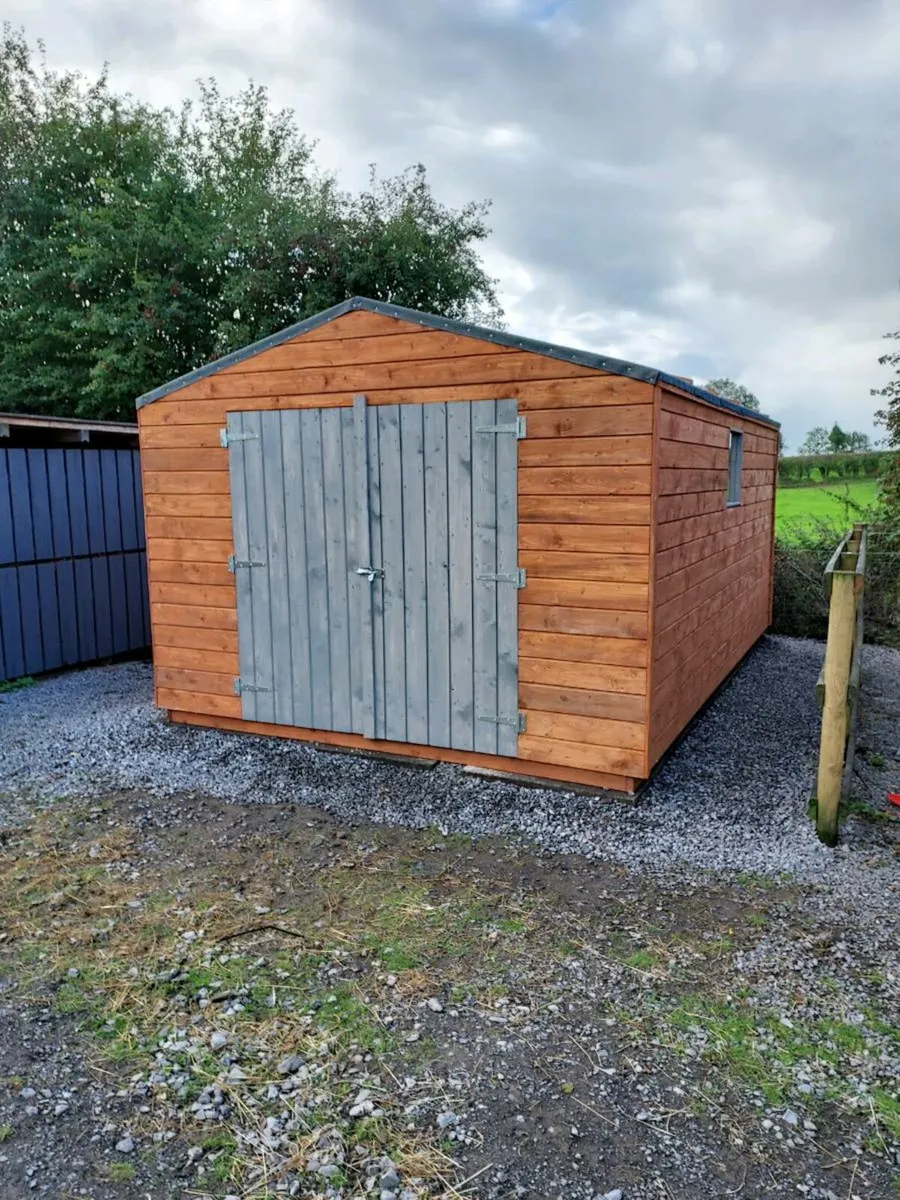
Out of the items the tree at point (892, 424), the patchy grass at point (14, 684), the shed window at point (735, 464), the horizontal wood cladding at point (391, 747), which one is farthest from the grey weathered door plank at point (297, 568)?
the tree at point (892, 424)

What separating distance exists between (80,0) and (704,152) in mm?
8535

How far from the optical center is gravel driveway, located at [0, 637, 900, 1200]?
212 centimetres

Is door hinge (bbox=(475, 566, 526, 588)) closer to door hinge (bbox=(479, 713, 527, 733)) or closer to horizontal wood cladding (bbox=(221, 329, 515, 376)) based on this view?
door hinge (bbox=(479, 713, 527, 733))

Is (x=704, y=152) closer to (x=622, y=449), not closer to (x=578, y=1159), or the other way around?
(x=622, y=449)

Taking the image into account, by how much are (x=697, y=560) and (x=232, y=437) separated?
10.7ft

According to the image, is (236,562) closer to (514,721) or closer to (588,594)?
(514,721)

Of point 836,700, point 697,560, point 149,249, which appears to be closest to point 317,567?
point 697,560

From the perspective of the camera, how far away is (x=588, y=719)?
4566 mm

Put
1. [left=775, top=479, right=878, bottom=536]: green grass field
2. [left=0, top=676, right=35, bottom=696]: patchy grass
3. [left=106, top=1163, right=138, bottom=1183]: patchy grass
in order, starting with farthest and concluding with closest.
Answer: [left=775, top=479, right=878, bottom=536]: green grass field → [left=0, top=676, right=35, bottom=696]: patchy grass → [left=106, top=1163, right=138, bottom=1183]: patchy grass

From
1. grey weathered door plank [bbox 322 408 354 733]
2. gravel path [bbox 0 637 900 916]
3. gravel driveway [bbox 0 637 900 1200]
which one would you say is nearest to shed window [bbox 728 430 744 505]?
gravel path [bbox 0 637 900 916]

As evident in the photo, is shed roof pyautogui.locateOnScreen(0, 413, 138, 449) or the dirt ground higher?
shed roof pyautogui.locateOnScreen(0, 413, 138, 449)

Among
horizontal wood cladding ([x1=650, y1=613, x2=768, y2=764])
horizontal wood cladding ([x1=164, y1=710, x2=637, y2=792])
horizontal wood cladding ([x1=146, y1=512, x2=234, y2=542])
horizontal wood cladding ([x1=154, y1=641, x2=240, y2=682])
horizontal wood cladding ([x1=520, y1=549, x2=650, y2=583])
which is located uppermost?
horizontal wood cladding ([x1=146, y1=512, x2=234, y2=542])

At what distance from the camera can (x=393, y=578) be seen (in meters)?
5.08

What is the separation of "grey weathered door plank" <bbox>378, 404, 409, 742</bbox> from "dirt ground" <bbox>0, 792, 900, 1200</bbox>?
128cm
